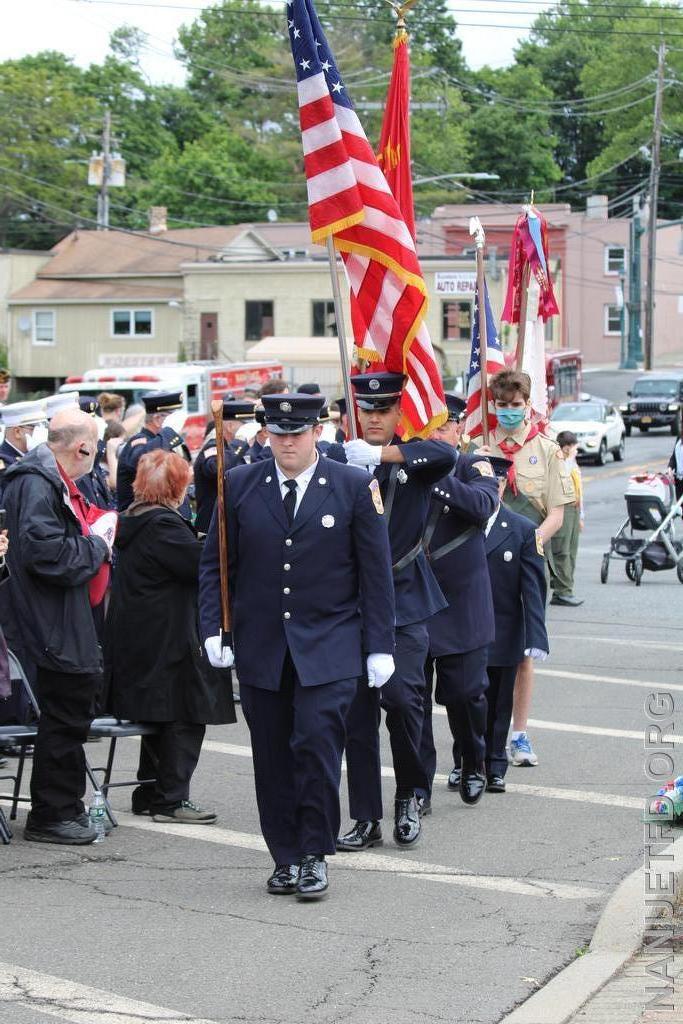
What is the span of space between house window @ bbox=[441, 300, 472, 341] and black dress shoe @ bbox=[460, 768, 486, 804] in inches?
2088

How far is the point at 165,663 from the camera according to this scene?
8.34m

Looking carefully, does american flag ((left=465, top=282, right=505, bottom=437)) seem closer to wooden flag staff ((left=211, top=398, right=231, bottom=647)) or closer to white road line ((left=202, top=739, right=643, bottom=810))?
white road line ((left=202, top=739, right=643, bottom=810))

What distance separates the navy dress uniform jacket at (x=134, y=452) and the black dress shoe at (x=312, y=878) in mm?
5290

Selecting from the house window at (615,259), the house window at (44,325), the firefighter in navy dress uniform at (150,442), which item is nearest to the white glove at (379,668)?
the firefighter in navy dress uniform at (150,442)

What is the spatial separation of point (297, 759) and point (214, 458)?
4.28 metres

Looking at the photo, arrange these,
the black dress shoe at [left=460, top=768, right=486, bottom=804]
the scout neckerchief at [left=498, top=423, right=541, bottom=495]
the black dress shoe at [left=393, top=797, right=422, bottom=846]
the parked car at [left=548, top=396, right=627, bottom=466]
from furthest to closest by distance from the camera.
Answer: the parked car at [left=548, top=396, right=627, bottom=466] → the scout neckerchief at [left=498, top=423, right=541, bottom=495] → the black dress shoe at [left=460, top=768, right=486, bottom=804] → the black dress shoe at [left=393, top=797, right=422, bottom=846]

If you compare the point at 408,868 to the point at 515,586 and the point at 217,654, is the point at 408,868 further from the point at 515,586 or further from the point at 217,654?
the point at 515,586

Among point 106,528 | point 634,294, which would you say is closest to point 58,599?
point 106,528

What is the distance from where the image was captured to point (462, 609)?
28.0 feet

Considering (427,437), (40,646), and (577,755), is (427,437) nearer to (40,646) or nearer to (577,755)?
(40,646)

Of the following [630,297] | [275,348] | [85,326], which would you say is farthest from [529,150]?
[275,348]

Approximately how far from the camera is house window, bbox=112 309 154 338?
207ft

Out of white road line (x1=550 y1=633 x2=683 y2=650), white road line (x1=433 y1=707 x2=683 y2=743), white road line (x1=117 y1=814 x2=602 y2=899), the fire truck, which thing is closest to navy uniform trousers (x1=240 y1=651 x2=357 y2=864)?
white road line (x1=117 y1=814 x2=602 y2=899)

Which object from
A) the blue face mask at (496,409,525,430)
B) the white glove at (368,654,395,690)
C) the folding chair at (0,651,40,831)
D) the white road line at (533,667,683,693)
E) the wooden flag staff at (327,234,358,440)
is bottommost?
the white road line at (533,667,683,693)
